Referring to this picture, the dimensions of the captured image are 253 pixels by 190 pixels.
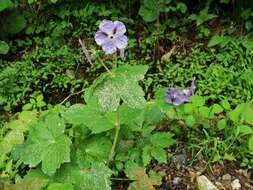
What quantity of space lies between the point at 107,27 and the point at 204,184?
0.86 m

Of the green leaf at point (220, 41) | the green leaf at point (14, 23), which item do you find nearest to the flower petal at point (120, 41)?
the green leaf at point (220, 41)

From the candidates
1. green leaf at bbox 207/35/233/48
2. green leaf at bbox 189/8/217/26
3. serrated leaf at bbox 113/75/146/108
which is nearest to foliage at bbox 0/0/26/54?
green leaf at bbox 189/8/217/26

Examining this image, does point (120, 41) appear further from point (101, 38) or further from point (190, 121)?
point (190, 121)

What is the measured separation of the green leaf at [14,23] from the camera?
3.76m

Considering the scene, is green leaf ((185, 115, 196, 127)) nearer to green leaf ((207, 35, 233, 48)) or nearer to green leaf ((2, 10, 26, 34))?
green leaf ((207, 35, 233, 48))

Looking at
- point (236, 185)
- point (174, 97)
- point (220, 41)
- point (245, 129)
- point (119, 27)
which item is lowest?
point (236, 185)

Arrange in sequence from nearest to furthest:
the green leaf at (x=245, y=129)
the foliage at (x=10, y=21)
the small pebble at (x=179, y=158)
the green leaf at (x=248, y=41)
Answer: the green leaf at (x=245, y=129) → the small pebble at (x=179, y=158) → the green leaf at (x=248, y=41) → the foliage at (x=10, y=21)

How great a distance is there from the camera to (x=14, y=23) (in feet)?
12.4

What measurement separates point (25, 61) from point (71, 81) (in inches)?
15.5

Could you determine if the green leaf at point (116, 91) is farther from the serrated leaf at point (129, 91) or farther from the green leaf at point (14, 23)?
the green leaf at point (14, 23)

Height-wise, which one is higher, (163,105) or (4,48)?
(4,48)

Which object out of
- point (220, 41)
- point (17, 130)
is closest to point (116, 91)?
point (17, 130)

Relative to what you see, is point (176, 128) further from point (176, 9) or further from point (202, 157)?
point (176, 9)

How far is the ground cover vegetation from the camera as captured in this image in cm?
234
